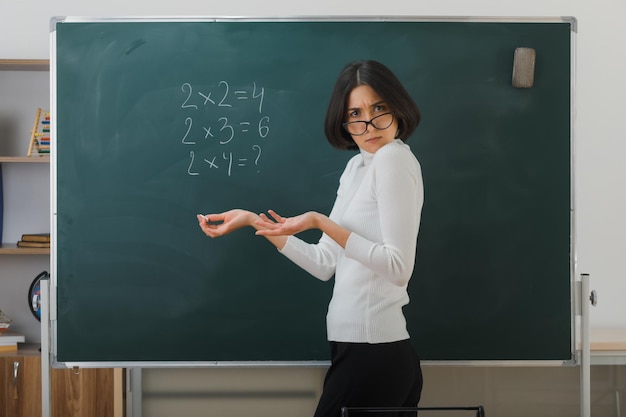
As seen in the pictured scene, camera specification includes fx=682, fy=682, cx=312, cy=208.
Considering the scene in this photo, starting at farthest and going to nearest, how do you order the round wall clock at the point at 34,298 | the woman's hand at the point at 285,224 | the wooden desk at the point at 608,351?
the round wall clock at the point at 34,298, the wooden desk at the point at 608,351, the woman's hand at the point at 285,224

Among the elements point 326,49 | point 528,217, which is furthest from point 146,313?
point 528,217

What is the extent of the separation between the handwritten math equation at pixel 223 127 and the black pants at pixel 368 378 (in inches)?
31.6

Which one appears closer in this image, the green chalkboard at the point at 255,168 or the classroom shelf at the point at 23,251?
the green chalkboard at the point at 255,168

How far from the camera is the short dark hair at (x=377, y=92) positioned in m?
2.42

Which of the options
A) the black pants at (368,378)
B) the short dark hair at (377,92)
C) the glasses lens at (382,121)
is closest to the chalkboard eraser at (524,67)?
the short dark hair at (377,92)

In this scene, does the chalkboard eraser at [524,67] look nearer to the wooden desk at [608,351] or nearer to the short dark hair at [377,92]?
the short dark hair at [377,92]

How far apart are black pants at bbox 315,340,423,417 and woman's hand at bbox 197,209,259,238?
56cm

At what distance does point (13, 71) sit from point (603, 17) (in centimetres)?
299

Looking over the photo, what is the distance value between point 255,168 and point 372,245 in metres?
0.63

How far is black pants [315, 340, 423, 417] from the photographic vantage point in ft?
7.36

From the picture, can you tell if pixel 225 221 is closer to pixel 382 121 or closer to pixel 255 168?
pixel 255 168

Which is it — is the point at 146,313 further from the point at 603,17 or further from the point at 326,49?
the point at 603,17

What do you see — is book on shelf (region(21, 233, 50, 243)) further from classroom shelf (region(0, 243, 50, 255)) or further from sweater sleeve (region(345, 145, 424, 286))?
sweater sleeve (region(345, 145, 424, 286))

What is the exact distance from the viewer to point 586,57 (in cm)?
342
